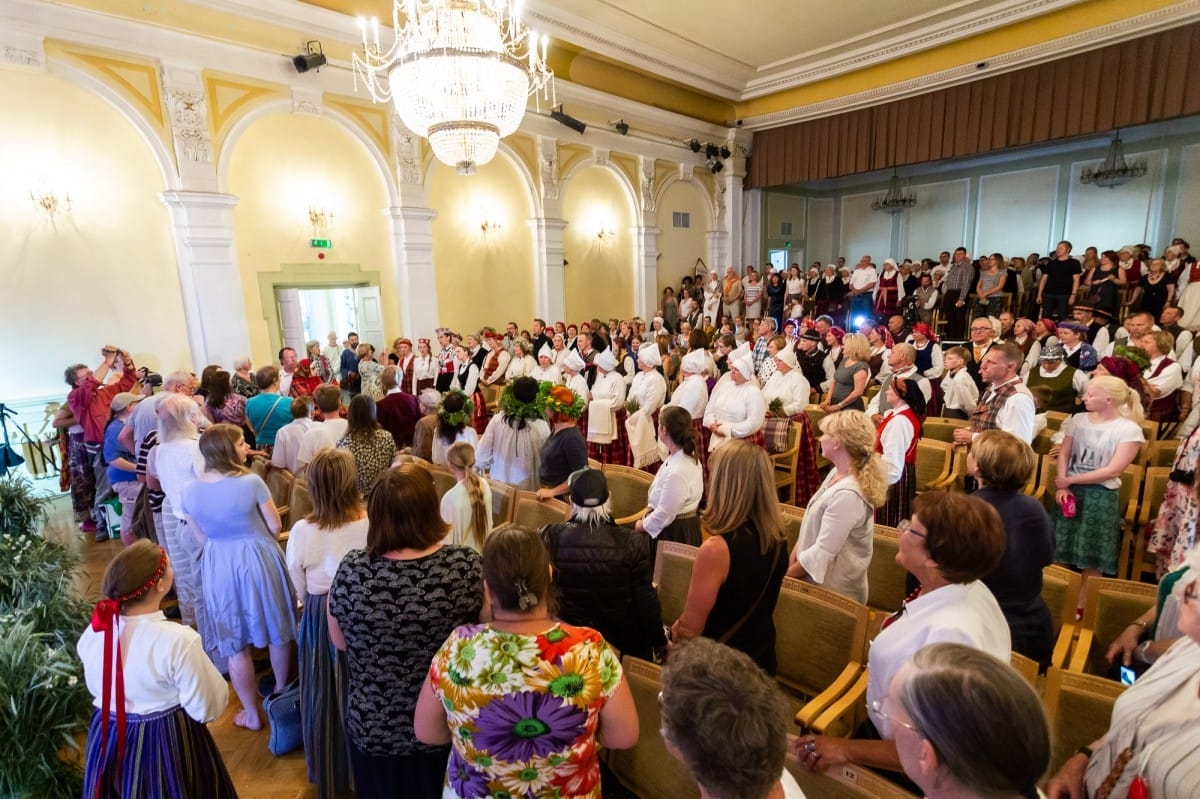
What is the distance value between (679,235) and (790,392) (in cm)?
845

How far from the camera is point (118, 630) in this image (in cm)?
159

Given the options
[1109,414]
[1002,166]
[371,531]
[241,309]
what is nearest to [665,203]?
[1002,166]

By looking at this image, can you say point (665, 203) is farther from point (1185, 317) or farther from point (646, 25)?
point (1185, 317)

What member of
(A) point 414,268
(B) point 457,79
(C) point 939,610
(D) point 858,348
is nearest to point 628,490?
(C) point 939,610

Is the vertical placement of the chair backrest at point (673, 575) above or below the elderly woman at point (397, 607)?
below

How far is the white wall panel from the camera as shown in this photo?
12008 millimetres

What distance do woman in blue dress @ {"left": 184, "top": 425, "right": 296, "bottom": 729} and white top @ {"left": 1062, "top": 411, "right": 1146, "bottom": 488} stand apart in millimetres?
4032

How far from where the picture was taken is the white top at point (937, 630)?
4.70ft

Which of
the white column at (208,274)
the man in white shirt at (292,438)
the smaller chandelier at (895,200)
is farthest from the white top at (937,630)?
the smaller chandelier at (895,200)

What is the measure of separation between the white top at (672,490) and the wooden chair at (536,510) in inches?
17.6

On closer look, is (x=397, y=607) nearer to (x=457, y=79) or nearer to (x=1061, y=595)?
(x=1061, y=595)

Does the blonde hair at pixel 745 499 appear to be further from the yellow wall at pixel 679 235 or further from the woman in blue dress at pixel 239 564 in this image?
the yellow wall at pixel 679 235

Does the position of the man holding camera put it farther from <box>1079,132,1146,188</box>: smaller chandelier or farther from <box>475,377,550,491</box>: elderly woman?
<box>1079,132,1146,188</box>: smaller chandelier

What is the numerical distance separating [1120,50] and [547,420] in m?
10.3
